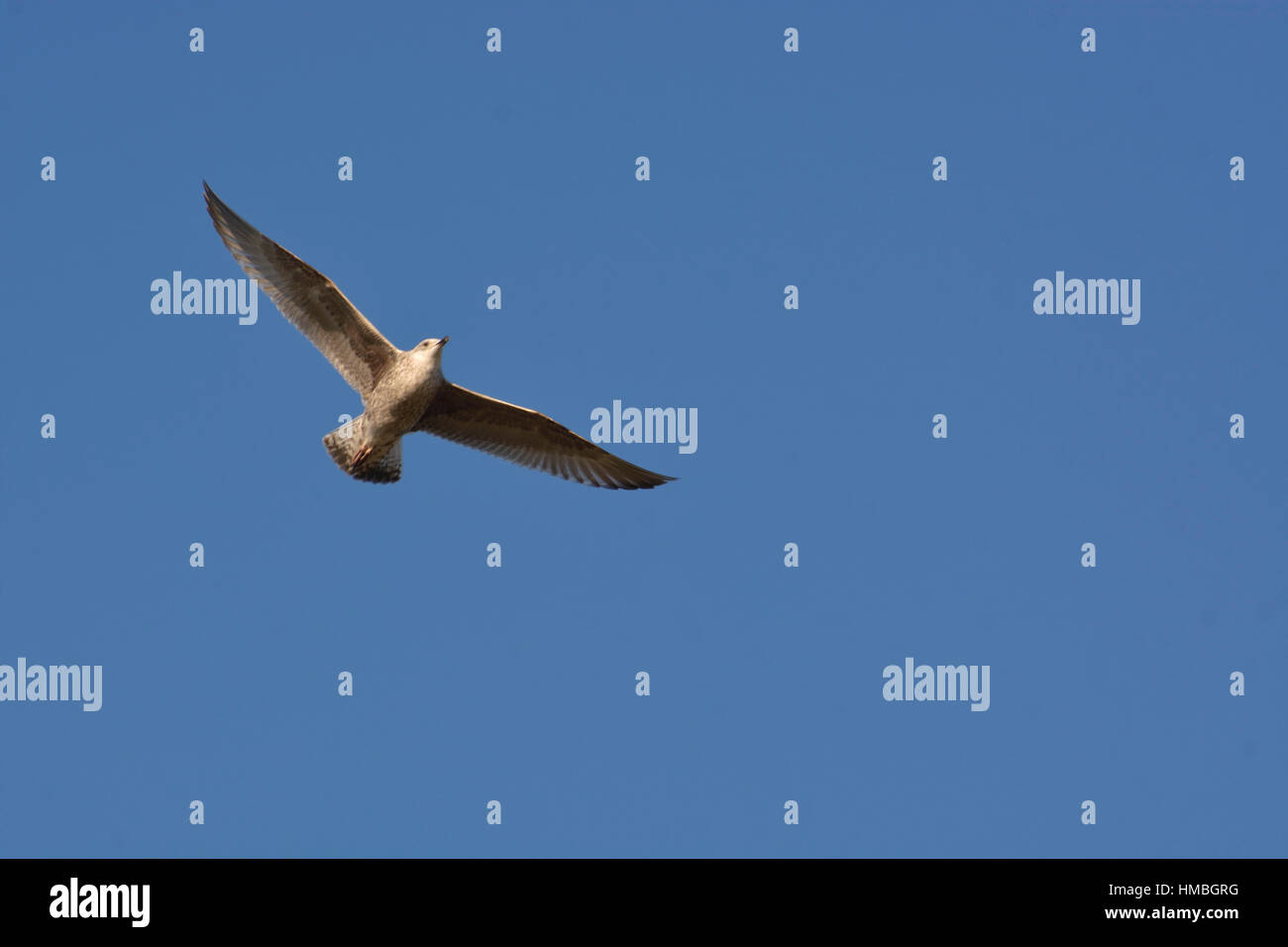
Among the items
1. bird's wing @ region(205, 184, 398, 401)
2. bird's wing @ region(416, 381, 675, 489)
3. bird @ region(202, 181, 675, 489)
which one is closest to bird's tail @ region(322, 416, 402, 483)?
bird @ region(202, 181, 675, 489)

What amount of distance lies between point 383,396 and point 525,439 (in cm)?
176

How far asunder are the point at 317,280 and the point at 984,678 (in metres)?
10.2

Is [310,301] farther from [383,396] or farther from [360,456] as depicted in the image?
[360,456]

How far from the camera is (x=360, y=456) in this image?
16625mm

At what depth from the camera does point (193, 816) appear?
18.7 m

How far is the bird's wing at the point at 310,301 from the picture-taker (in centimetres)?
1593

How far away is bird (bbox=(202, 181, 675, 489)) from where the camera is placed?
629 inches

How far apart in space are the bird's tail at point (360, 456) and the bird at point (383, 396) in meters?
0.01

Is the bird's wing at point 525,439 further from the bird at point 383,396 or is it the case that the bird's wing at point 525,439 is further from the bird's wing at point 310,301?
the bird's wing at point 310,301

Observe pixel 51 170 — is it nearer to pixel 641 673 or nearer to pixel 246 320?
pixel 246 320

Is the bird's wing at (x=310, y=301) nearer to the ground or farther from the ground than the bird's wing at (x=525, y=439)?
farther from the ground

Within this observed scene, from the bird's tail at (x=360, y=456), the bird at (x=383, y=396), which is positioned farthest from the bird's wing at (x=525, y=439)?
the bird's tail at (x=360, y=456)

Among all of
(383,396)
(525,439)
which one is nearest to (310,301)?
(383,396)
